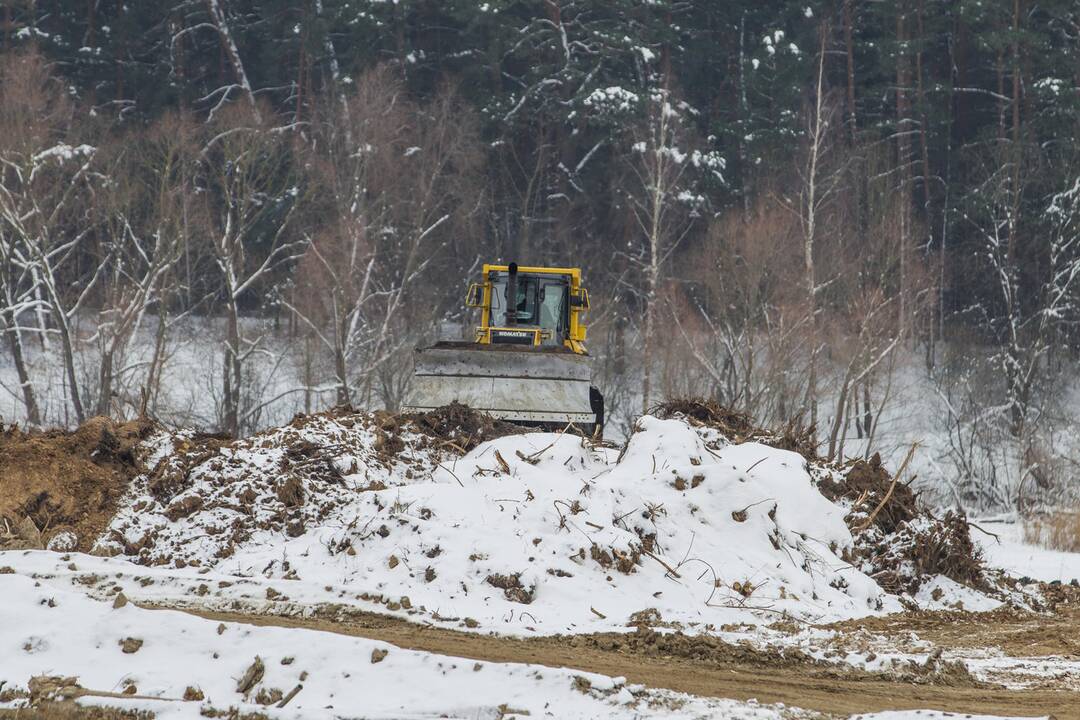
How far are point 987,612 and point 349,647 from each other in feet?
19.1

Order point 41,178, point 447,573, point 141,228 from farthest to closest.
Answer: point 141,228 → point 41,178 → point 447,573

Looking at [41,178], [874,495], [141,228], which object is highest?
[41,178]

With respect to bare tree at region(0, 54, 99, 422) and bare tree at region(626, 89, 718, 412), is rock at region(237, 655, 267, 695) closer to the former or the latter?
bare tree at region(0, 54, 99, 422)

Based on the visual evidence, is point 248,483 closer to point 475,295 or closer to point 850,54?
point 475,295

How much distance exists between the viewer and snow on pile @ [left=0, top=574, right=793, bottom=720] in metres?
6.15

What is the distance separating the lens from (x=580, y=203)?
3591 cm

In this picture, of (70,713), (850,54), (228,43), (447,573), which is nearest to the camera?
(70,713)

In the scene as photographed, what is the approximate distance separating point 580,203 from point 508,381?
75.2 ft

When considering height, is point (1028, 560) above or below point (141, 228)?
below

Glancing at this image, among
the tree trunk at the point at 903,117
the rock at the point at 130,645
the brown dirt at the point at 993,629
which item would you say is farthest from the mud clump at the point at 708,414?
the tree trunk at the point at 903,117

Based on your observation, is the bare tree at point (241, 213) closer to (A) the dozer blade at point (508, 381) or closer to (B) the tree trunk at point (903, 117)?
(A) the dozer blade at point (508, 381)

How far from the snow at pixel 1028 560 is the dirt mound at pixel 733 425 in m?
2.16

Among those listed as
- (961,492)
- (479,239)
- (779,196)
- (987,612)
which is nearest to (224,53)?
(479,239)

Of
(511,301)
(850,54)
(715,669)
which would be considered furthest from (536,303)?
(850,54)
